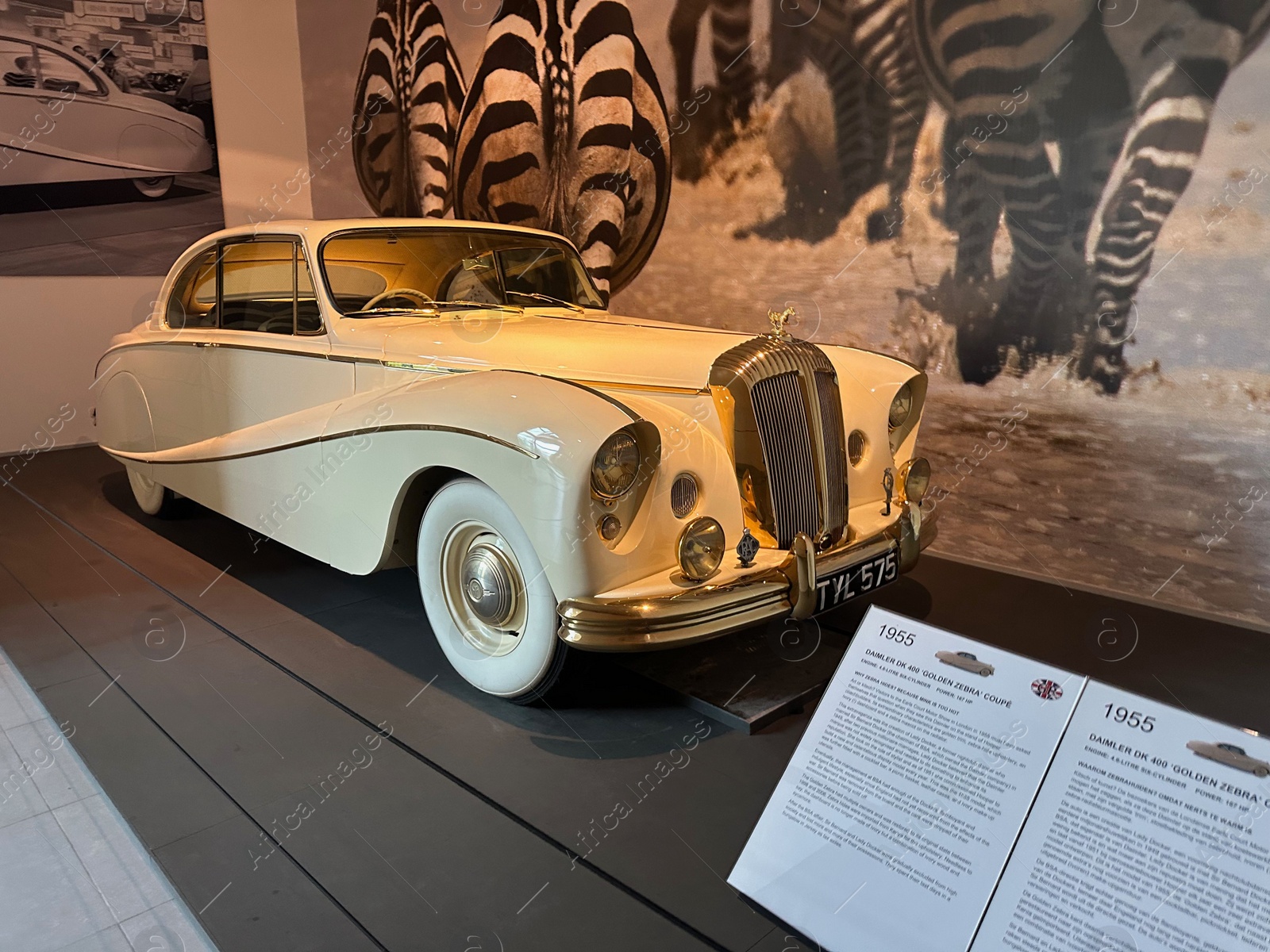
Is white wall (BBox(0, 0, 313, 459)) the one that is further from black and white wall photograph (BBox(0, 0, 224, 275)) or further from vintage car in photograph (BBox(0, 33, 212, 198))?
vintage car in photograph (BBox(0, 33, 212, 198))

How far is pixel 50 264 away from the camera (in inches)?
261

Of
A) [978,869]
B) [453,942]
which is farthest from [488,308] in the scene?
[978,869]

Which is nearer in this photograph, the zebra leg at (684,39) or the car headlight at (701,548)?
the car headlight at (701,548)

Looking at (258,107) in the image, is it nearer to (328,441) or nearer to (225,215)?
(225,215)

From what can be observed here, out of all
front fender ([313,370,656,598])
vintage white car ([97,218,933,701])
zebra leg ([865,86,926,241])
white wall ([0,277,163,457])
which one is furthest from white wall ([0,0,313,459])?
zebra leg ([865,86,926,241])

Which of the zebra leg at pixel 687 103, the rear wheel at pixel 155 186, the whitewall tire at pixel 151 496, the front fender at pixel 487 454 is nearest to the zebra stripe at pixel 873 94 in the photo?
the zebra leg at pixel 687 103

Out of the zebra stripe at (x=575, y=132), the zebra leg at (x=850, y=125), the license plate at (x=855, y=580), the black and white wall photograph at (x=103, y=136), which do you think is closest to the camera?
the license plate at (x=855, y=580)

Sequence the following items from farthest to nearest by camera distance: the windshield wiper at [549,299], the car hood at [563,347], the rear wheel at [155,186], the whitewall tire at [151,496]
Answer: the rear wheel at [155,186] → the whitewall tire at [151,496] → the windshield wiper at [549,299] → the car hood at [563,347]

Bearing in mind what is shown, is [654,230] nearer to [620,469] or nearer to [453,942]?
[620,469]

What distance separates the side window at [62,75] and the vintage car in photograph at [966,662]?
25.1 feet

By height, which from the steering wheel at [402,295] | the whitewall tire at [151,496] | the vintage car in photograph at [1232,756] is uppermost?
the steering wheel at [402,295]

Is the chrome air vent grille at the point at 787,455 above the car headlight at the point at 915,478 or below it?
above

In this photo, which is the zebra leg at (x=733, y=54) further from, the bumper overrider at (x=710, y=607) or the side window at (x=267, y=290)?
the bumper overrider at (x=710, y=607)

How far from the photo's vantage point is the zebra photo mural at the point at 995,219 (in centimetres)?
349
